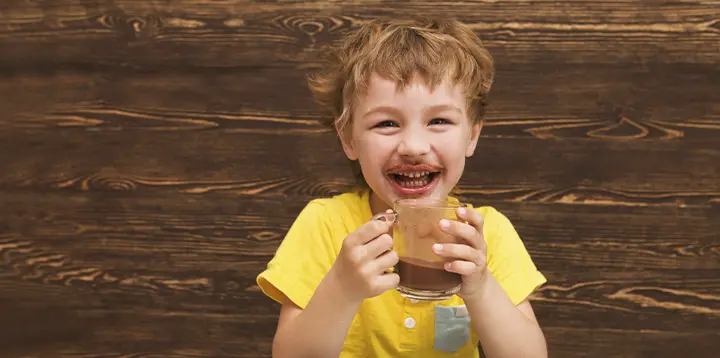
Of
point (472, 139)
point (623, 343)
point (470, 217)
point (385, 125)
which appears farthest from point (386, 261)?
point (623, 343)

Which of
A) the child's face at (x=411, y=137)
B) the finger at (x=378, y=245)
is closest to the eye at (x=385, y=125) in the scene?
the child's face at (x=411, y=137)

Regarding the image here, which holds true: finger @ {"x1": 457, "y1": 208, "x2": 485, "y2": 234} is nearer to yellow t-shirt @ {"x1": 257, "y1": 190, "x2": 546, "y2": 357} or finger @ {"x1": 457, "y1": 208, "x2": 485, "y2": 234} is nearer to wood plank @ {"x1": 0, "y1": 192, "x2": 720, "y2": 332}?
yellow t-shirt @ {"x1": 257, "y1": 190, "x2": 546, "y2": 357}

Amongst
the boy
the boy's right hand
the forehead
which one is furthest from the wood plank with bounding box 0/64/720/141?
the boy's right hand

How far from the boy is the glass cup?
0.6 inches

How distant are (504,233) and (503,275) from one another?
91 mm

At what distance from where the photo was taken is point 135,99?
71.1 inches

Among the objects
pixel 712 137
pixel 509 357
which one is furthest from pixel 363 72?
pixel 712 137

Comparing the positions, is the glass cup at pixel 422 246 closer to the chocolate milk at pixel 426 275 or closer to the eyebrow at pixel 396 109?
the chocolate milk at pixel 426 275

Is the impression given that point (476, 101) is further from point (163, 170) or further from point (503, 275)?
point (163, 170)

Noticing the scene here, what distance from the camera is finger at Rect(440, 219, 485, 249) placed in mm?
957

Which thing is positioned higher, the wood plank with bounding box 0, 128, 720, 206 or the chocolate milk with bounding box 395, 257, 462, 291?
the wood plank with bounding box 0, 128, 720, 206

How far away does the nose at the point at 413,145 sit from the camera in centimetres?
108

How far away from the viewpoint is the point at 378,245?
98cm

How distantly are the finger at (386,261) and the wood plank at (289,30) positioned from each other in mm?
845
